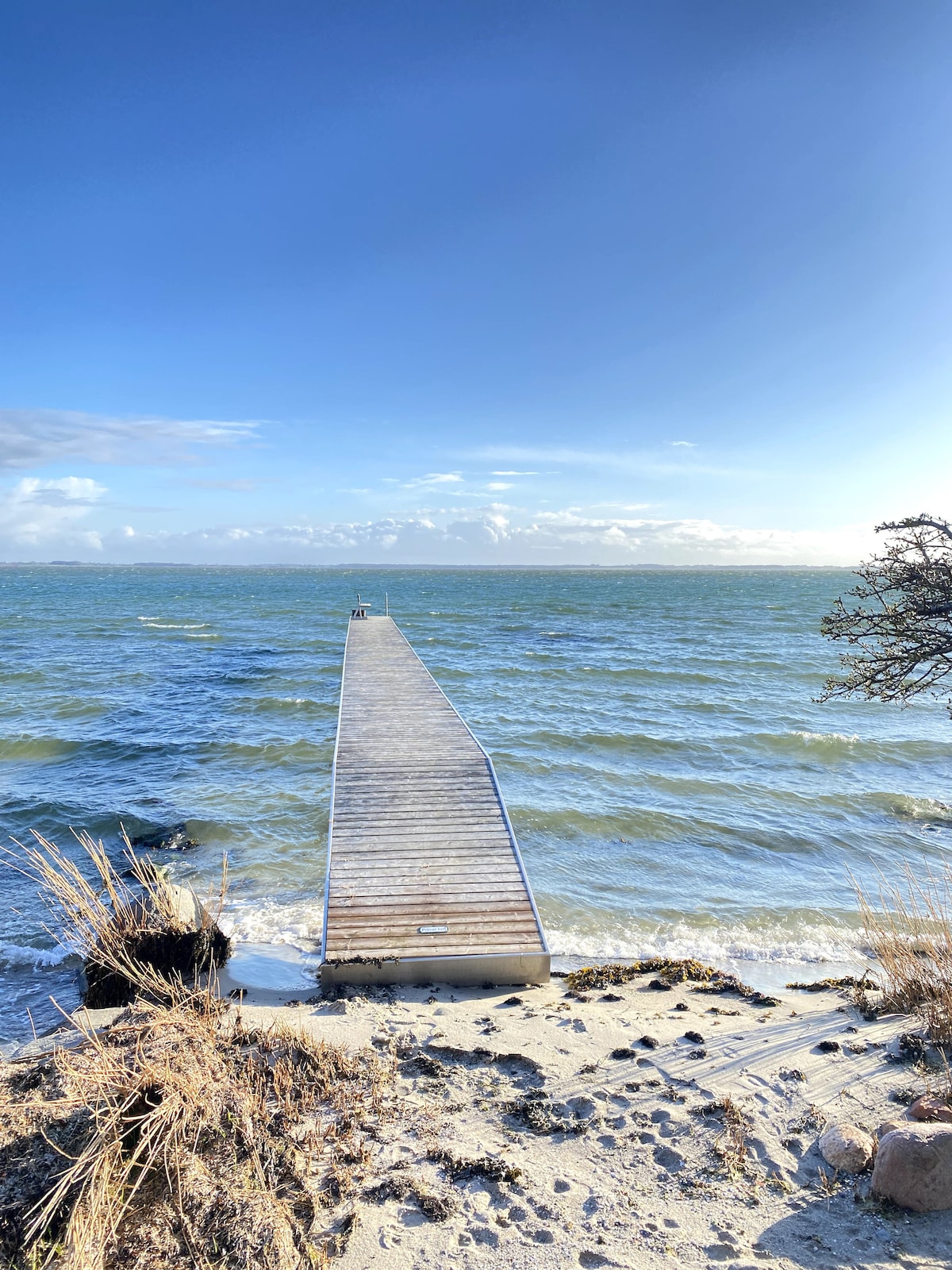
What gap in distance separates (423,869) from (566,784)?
6.53 meters

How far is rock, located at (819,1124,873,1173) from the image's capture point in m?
4.07

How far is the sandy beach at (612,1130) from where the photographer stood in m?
3.67

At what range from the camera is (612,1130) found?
4629 millimetres

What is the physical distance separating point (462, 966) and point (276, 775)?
883cm

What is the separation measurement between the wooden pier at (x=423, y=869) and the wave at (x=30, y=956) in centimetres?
308

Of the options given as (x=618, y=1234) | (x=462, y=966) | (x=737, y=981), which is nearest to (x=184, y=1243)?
(x=618, y=1234)

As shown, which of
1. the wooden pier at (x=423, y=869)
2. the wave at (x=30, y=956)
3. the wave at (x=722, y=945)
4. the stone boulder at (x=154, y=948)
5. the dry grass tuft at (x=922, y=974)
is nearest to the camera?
the dry grass tuft at (x=922, y=974)

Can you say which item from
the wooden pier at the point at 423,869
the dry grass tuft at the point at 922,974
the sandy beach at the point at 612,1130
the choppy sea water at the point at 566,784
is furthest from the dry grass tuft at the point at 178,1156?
the dry grass tuft at the point at 922,974

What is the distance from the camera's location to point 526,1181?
4156 mm

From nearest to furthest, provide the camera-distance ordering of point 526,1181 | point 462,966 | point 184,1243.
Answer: point 184,1243
point 526,1181
point 462,966

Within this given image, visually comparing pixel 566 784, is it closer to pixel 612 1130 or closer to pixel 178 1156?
pixel 612 1130

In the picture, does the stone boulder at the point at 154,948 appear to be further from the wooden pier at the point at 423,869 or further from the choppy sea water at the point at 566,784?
the wooden pier at the point at 423,869

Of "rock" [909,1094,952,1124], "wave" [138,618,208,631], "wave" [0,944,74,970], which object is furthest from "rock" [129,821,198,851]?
"wave" [138,618,208,631]

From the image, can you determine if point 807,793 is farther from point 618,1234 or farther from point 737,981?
point 618,1234
